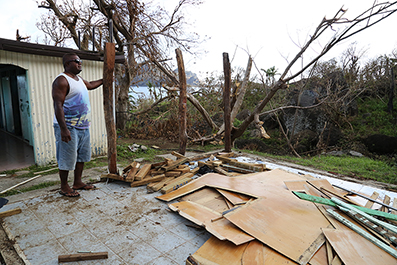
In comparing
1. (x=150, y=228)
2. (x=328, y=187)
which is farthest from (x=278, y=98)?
(x=150, y=228)

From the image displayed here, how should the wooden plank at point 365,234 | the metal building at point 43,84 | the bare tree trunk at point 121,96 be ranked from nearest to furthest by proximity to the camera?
the wooden plank at point 365,234, the metal building at point 43,84, the bare tree trunk at point 121,96

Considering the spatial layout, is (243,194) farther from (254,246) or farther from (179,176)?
(179,176)

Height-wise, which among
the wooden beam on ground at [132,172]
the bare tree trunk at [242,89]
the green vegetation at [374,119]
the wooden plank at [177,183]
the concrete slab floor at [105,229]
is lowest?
the concrete slab floor at [105,229]

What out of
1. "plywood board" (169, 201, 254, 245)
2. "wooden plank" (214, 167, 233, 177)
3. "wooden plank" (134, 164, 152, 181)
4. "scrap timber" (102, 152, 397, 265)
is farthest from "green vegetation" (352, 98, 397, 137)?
"plywood board" (169, 201, 254, 245)

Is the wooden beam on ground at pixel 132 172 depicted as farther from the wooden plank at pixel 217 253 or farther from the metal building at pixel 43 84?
the metal building at pixel 43 84

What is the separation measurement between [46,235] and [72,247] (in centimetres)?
46

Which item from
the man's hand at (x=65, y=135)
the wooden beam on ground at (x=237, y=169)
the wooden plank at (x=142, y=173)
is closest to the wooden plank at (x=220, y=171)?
the wooden beam on ground at (x=237, y=169)

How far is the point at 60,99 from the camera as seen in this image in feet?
11.3

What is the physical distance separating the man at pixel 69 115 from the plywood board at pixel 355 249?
11.6 ft

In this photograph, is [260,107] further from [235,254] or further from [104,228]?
[104,228]

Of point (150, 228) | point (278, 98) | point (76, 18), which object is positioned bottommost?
point (150, 228)

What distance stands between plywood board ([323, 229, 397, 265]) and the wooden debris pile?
7.88 feet

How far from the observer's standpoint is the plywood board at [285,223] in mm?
2439

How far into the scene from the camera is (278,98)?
12.8m
